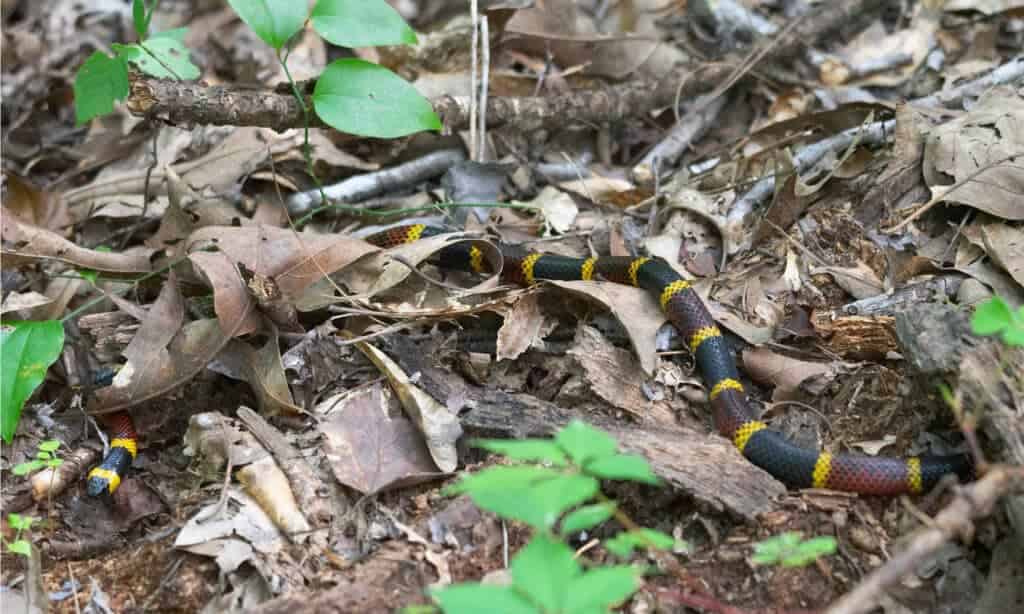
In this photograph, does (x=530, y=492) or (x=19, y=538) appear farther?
(x=19, y=538)

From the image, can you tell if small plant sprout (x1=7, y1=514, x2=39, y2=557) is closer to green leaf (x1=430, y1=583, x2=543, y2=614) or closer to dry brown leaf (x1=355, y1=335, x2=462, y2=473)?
dry brown leaf (x1=355, y1=335, x2=462, y2=473)

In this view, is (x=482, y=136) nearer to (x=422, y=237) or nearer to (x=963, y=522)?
(x=422, y=237)

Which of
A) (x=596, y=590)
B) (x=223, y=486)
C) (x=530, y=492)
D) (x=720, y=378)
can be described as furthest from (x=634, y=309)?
(x=596, y=590)

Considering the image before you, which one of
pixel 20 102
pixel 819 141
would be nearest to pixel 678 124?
pixel 819 141

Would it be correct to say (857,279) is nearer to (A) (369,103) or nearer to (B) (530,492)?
(A) (369,103)

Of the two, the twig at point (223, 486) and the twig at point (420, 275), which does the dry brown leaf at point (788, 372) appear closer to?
the twig at point (420, 275)

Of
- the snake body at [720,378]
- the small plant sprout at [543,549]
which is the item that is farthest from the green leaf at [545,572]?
the snake body at [720,378]

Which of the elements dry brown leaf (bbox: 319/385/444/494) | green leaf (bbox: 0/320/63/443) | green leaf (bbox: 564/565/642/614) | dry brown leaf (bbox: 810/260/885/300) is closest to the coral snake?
green leaf (bbox: 0/320/63/443)
